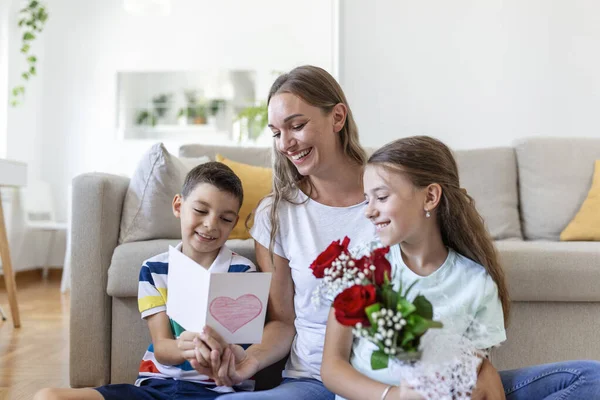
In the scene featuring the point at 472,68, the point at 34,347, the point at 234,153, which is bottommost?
the point at 34,347

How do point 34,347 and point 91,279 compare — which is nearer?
point 91,279

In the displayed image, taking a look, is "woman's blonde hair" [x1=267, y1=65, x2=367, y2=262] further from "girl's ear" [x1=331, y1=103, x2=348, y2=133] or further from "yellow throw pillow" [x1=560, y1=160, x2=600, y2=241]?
"yellow throw pillow" [x1=560, y1=160, x2=600, y2=241]

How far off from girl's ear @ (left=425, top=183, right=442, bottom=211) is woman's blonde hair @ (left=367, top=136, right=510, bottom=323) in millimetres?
11

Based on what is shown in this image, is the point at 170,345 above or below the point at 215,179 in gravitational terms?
below

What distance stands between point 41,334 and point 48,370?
81cm

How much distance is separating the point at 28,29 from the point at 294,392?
17.9 ft

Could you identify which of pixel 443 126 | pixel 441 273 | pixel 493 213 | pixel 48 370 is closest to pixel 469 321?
pixel 441 273

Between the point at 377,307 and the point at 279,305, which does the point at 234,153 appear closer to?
the point at 279,305

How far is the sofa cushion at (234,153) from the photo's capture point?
2802mm

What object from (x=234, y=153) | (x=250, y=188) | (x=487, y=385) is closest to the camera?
(x=487, y=385)

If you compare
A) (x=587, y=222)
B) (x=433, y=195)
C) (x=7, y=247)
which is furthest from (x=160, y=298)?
(x=7, y=247)

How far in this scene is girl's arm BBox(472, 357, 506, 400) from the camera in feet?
3.99

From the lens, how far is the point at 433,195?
1333 millimetres

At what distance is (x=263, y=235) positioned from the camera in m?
1.63
